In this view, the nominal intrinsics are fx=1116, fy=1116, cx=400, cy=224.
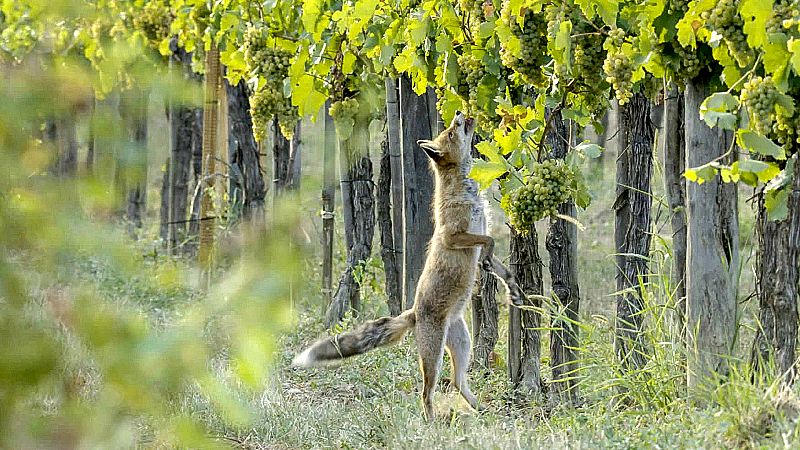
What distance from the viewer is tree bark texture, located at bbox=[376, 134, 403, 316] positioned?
996cm

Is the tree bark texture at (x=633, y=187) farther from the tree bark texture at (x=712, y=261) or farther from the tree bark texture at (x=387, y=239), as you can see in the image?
the tree bark texture at (x=387, y=239)

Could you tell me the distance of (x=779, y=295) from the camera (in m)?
5.36

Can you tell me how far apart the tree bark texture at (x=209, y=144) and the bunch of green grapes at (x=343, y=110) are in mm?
3571

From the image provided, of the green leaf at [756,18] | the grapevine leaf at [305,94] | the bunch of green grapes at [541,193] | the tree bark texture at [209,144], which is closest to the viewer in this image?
the green leaf at [756,18]

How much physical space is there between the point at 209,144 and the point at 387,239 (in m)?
3.07

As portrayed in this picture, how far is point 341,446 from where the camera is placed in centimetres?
633

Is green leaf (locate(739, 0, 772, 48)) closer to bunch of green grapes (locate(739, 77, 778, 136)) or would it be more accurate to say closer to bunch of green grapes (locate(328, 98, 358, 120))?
bunch of green grapes (locate(739, 77, 778, 136))

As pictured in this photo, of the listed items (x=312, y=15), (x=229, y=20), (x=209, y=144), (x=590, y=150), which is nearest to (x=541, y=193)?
(x=590, y=150)

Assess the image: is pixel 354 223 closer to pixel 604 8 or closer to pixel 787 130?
pixel 604 8

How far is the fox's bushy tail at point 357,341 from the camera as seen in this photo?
7.32 meters

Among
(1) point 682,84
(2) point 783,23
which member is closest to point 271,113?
(1) point 682,84

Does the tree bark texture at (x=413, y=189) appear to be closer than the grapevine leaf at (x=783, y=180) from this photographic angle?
No

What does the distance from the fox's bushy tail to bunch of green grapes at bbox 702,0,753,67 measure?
3.56 m

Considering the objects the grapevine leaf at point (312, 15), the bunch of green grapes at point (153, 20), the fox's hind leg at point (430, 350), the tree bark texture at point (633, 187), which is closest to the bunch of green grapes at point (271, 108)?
the grapevine leaf at point (312, 15)
